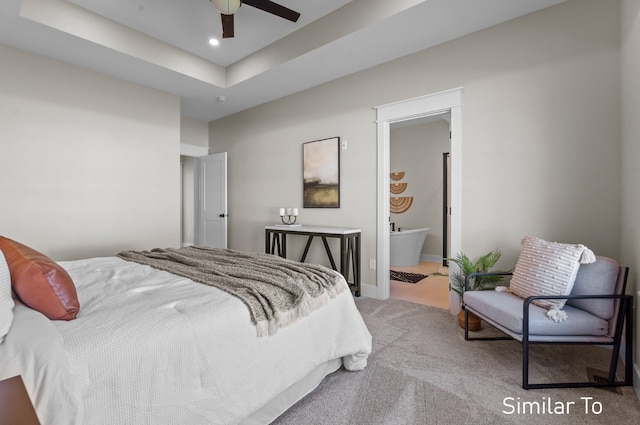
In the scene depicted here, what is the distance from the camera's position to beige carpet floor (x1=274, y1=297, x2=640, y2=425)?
1.56m

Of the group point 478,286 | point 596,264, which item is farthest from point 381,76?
point 596,264

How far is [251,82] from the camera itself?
396cm

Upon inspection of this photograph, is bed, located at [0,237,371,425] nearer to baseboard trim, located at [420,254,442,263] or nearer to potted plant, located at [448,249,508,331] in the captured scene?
potted plant, located at [448,249,508,331]

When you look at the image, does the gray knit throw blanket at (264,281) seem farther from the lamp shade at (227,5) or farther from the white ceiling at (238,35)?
the white ceiling at (238,35)

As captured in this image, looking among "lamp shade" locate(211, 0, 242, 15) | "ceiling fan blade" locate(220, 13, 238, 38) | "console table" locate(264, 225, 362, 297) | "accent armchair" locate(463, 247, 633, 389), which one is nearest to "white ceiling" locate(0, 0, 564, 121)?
"ceiling fan blade" locate(220, 13, 238, 38)

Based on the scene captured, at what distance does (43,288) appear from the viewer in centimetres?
117

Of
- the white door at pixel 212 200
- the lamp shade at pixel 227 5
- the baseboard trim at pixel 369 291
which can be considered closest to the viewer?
the lamp shade at pixel 227 5

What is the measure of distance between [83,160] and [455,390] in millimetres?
4248

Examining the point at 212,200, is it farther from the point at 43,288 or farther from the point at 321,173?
the point at 43,288

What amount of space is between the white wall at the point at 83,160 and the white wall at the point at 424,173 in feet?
14.1

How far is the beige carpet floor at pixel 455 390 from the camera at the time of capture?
1.56 metres

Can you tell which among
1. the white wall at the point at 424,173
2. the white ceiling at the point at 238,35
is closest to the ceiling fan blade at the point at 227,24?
the white ceiling at the point at 238,35

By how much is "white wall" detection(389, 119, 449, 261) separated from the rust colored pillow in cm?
583

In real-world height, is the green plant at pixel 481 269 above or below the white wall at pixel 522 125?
below
